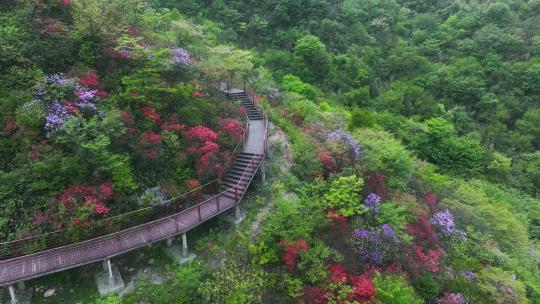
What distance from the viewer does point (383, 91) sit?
37.5 metres

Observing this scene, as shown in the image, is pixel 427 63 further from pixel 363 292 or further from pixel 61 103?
pixel 61 103

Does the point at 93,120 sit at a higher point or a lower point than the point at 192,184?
higher

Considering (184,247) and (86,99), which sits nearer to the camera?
(184,247)

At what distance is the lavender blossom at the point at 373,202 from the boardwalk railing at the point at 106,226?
6608 mm

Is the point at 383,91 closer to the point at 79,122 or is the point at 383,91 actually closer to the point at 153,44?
the point at 153,44

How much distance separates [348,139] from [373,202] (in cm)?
419

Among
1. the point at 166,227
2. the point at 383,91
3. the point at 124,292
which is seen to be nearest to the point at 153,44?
the point at 166,227

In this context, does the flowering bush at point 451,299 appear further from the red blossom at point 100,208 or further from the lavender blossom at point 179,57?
the lavender blossom at point 179,57

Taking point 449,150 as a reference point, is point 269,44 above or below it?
Result: above

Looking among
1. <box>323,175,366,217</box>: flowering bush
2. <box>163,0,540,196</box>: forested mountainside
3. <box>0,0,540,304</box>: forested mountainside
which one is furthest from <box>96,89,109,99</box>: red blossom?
<box>163,0,540,196</box>: forested mountainside

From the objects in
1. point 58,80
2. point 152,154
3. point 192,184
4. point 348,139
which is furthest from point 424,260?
point 58,80

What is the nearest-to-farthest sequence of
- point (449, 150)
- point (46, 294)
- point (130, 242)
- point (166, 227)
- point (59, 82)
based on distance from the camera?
point (46, 294), point (130, 242), point (166, 227), point (59, 82), point (449, 150)

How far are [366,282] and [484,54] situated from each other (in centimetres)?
3696

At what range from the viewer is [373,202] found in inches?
630
